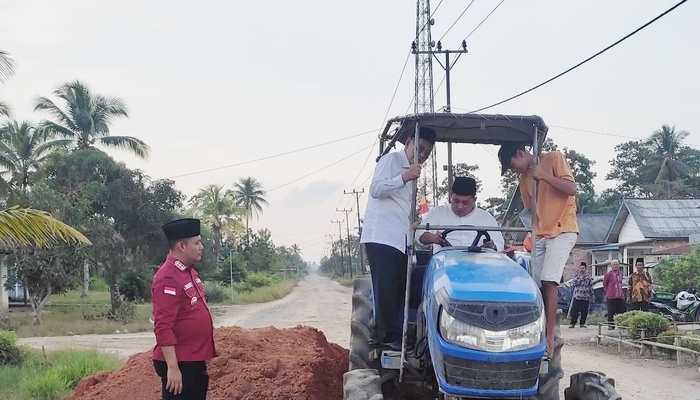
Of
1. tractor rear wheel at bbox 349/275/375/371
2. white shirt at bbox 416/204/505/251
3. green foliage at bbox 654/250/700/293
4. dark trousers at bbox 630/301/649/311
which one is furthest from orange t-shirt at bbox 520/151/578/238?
green foliage at bbox 654/250/700/293

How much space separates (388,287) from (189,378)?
1.51 metres

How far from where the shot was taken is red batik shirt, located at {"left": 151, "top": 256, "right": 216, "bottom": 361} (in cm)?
448

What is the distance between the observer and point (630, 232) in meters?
34.0

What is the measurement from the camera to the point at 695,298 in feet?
56.8

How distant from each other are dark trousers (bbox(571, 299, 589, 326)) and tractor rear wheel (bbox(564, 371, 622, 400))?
42.7 feet

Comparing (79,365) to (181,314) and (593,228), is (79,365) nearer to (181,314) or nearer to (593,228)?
(181,314)

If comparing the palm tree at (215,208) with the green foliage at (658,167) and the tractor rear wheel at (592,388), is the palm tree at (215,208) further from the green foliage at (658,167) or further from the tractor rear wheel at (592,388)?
the tractor rear wheel at (592,388)

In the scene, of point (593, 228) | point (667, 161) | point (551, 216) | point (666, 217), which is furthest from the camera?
point (667, 161)

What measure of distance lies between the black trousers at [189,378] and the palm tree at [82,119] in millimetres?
30994

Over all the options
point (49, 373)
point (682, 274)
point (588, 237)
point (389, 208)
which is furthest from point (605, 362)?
point (588, 237)

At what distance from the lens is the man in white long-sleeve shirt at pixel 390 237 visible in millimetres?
5141

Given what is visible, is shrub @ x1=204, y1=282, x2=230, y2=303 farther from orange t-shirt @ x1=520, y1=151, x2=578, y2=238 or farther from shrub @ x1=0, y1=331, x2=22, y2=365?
orange t-shirt @ x1=520, y1=151, x2=578, y2=238

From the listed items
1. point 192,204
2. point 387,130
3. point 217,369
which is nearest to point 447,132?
point 387,130

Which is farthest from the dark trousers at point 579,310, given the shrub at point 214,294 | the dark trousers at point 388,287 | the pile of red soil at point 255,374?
the shrub at point 214,294
